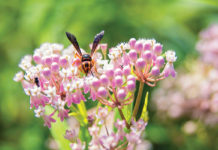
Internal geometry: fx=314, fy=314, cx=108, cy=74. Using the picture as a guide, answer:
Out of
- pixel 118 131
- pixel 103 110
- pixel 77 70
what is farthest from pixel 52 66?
pixel 118 131

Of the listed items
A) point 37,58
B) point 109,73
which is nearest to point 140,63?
point 109,73

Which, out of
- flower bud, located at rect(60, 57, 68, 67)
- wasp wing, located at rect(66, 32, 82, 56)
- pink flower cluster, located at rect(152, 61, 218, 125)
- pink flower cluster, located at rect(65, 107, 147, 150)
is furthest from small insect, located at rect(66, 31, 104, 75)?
pink flower cluster, located at rect(152, 61, 218, 125)

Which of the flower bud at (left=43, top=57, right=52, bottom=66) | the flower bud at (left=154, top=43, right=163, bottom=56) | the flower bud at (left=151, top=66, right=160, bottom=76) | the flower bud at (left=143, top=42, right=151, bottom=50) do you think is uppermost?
the flower bud at (left=43, top=57, right=52, bottom=66)

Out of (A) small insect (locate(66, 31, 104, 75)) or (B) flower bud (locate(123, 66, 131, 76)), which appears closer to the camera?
(B) flower bud (locate(123, 66, 131, 76))

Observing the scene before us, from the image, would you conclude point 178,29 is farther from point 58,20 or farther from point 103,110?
point 103,110

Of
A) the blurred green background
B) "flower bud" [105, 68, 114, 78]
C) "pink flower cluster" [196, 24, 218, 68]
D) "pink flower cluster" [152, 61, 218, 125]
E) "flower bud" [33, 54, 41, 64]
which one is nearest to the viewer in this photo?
"flower bud" [105, 68, 114, 78]

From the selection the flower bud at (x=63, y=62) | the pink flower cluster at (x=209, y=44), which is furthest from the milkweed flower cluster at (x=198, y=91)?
the flower bud at (x=63, y=62)

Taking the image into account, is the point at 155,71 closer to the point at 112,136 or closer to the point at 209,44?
the point at 112,136

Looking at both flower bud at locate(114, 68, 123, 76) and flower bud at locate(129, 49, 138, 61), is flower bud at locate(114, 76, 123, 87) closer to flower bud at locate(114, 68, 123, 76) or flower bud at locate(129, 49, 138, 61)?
flower bud at locate(114, 68, 123, 76)
